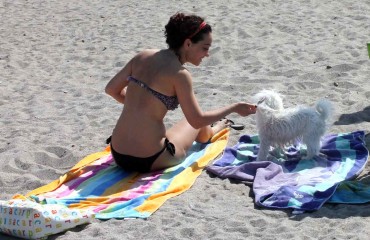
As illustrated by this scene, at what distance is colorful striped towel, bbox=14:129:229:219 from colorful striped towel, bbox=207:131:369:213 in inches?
10.4

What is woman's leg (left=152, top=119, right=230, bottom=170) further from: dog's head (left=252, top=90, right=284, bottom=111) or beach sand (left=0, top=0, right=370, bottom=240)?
dog's head (left=252, top=90, right=284, bottom=111)

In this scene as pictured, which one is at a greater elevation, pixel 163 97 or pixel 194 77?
pixel 163 97

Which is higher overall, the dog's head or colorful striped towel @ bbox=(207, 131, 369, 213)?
A: the dog's head

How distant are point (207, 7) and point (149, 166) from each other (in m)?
6.60

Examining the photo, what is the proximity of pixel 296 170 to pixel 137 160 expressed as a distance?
3.94 feet

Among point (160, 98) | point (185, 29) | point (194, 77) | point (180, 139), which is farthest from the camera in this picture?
point (194, 77)

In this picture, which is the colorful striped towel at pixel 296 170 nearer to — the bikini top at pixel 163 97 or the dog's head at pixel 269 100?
the dog's head at pixel 269 100

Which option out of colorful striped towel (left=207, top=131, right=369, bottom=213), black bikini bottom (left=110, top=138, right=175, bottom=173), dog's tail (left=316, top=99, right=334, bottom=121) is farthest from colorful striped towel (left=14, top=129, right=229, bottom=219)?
dog's tail (left=316, top=99, right=334, bottom=121)

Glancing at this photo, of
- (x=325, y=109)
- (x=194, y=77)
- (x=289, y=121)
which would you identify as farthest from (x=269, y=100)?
(x=194, y=77)

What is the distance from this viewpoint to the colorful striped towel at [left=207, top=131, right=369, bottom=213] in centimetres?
482

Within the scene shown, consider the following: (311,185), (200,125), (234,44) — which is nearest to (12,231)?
(200,125)

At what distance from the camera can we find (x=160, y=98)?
17.3ft

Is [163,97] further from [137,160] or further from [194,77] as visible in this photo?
[194,77]

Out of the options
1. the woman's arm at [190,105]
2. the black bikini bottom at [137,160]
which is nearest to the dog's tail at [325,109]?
the woman's arm at [190,105]
